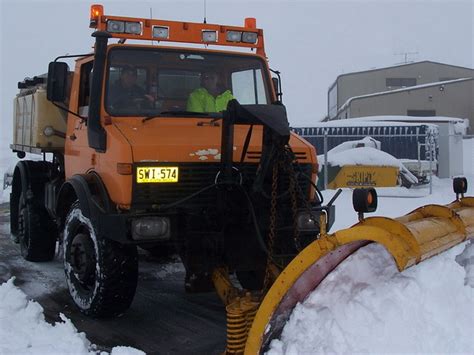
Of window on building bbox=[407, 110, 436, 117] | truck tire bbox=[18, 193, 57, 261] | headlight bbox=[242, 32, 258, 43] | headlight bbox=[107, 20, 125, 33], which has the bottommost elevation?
truck tire bbox=[18, 193, 57, 261]

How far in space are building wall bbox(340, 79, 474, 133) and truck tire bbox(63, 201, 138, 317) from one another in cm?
2883

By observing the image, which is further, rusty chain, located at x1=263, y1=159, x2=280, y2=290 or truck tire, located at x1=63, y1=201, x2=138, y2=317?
A: truck tire, located at x1=63, y1=201, x2=138, y2=317

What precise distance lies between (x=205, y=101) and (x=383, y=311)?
273 cm

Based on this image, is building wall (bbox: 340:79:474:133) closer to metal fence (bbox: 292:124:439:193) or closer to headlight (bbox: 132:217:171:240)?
metal fence (bbox: 292:124:439:193)

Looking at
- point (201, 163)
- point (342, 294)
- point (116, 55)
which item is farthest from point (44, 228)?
point (342, 294)

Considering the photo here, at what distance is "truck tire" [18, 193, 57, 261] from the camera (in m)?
7.21

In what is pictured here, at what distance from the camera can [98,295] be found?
184 inches

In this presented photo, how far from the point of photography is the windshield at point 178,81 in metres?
4.94

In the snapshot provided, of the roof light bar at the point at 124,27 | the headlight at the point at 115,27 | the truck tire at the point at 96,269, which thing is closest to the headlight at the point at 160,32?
the roof light bar at the point at 124,27

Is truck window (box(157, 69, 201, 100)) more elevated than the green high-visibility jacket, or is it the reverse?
truck window (box(157, 69, 201, 100))

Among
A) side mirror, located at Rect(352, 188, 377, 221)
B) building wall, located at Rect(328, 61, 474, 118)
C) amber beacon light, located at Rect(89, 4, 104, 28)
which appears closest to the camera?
side mirror, located at Rect(352, 188, 377, 221)

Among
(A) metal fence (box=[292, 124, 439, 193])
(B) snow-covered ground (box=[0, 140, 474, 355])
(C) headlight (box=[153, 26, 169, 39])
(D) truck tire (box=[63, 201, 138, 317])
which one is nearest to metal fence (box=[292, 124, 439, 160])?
(A) metal fence (box=[292, 124, 439, 193])

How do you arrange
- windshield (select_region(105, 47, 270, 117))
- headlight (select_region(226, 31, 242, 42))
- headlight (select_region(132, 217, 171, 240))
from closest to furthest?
1. headlight (select_region(132, 217, 171, 240))
2. windshield (select_region(105, 47, 270, 117))
3. headlight (select_region(226, 31, 242, 42))

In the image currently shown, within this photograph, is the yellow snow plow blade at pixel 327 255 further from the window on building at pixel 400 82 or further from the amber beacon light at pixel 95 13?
the window on building at pixel 400 82
